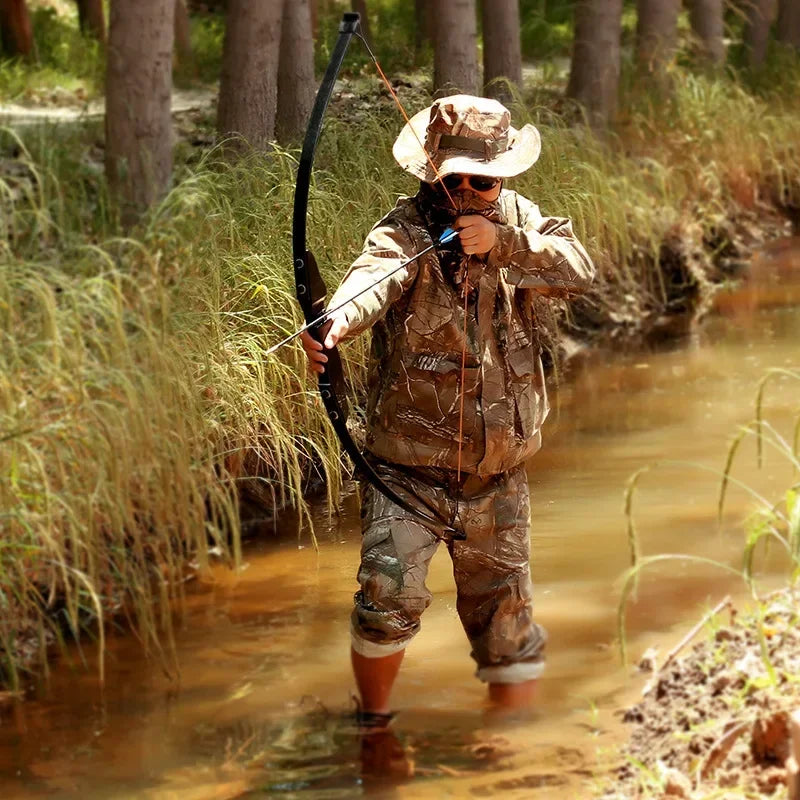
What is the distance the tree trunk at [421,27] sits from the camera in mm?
→ 13504

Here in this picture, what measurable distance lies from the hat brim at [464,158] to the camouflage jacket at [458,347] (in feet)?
0.46

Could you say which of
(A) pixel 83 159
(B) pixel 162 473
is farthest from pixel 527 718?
(A) pixel 83 159

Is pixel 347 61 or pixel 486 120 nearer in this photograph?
pixel 486 120

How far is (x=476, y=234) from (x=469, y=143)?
310mm

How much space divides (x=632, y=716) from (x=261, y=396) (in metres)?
2.15

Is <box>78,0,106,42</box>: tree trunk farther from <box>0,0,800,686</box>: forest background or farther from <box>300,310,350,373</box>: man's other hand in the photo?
<box>300,310,350,373</box>: man's other hand

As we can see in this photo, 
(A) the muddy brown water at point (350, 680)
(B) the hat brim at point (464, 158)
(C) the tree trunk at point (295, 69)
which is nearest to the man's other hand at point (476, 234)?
(B) the hat brim at point (464, 158)

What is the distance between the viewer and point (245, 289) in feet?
21.2

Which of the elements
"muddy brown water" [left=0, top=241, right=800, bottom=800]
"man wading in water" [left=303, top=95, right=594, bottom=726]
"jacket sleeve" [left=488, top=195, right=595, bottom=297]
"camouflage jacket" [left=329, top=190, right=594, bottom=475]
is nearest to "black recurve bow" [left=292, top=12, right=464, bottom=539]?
"man wading in water" [left=303, top=95, right=594, bottom=726]

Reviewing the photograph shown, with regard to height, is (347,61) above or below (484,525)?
above

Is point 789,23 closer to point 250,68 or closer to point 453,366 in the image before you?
point 250,68

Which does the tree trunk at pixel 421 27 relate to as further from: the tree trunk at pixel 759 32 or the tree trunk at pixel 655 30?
the tree trunk at pixel 759 32

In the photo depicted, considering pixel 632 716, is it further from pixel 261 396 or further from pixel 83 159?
pixel 83 159

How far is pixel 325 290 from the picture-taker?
412 centimetres
